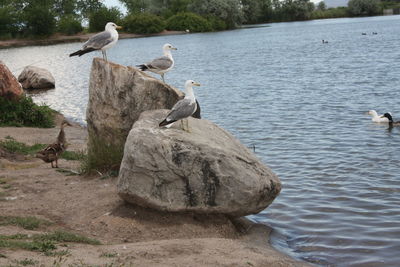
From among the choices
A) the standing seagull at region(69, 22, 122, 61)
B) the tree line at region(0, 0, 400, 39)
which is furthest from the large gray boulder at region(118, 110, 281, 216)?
the tree line at region(0, 0, 400, 39)

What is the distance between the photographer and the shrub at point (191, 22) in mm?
97750

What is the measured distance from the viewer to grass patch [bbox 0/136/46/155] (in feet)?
45.3

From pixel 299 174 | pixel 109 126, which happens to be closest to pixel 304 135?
pixel 299 174

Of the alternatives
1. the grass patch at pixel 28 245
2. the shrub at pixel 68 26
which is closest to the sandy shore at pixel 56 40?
the shrub at pixel 68 26

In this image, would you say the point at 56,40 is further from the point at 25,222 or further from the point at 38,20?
the point at 25,222

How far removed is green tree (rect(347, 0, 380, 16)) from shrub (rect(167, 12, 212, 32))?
115 feet

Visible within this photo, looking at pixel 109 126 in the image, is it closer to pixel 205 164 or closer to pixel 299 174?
pixel 205 164

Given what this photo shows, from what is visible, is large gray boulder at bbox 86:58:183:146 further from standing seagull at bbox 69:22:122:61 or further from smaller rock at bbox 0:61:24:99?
smaller rock at bbox 0:61:24:99

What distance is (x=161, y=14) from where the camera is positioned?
113 metres

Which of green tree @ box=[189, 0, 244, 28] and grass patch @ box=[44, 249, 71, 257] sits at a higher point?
green tree @ box=[189, 0, 244, 28]

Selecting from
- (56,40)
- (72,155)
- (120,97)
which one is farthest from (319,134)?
(56,40)

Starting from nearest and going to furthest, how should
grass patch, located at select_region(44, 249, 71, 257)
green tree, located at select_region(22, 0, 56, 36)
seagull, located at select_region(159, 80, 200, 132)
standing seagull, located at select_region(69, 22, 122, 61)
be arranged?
grass patch, located at select_region(44, 249, 71, 257)
seagull, located at select_region(159, 80, 200, 132)
standing seagull, located at select_region(69, 22, 122, 61)
green tree, located at select_region(22, 0, 56, 36)

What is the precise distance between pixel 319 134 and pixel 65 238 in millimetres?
11150

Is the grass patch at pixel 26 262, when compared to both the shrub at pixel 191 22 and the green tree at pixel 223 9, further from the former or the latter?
the green tree at pixel 223 9
